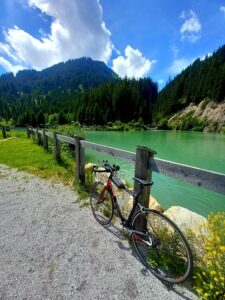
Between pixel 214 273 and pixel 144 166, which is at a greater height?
Answer: pixel 144 166

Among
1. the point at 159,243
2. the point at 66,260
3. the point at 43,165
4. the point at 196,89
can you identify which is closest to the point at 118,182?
the point at 159,243

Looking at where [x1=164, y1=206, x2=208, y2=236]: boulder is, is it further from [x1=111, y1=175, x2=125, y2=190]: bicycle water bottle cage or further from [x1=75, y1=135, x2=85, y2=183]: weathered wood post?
[x1=75, y1=135, x2=85, y2=183]: weathered wood post

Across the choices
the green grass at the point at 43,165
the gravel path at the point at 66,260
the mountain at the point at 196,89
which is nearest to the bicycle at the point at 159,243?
the gravel path at the point at 66,260

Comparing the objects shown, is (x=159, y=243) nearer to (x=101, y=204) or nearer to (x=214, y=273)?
(x=214, y=273)

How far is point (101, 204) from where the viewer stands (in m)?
4.47

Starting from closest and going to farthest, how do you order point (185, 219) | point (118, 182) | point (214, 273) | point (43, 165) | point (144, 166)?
point (214, 273)
point (144, 166)
point (118, 182)
point (185, 219)
point (43, 165)

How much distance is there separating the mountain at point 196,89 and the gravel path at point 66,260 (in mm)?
104281

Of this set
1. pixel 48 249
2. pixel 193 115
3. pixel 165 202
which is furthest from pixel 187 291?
pixel 193 115

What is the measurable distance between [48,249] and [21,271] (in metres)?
0.52

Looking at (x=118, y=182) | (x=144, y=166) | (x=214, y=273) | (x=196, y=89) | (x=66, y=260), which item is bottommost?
(x=66, y=260)

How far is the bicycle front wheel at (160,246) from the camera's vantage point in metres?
2.64

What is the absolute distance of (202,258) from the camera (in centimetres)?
273

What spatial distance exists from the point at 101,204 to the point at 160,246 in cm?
190

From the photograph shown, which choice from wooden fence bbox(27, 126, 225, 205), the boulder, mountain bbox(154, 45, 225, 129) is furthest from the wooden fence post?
mountain bbox(154, 45, 225, 129)
